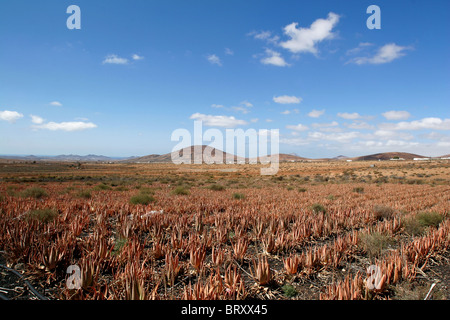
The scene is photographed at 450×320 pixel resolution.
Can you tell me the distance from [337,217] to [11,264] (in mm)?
8602

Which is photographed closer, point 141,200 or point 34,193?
point 141,200

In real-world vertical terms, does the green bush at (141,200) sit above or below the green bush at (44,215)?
below

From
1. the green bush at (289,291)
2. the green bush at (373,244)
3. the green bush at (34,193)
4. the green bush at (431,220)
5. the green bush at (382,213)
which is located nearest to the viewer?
the green bush at (289,291)

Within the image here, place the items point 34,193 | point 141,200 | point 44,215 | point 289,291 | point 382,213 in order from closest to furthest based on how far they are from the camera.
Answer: point 289,291 → point 44,215 → point 382,213 → point 141,200 → point 34,193

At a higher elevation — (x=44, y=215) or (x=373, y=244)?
(x=44, y=215)

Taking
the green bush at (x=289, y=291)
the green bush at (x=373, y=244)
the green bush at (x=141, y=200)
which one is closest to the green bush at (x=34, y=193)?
the green bush at (x=141, y=200)

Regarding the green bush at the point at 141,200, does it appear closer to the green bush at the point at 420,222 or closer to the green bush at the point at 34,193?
the green bush at the point at 34,193

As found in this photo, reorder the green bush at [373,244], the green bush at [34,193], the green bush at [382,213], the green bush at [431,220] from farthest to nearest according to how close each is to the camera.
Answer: the green bush at [34,193], the green bush at [382,213], the green bush at [431,220], the green bush at [373,244]

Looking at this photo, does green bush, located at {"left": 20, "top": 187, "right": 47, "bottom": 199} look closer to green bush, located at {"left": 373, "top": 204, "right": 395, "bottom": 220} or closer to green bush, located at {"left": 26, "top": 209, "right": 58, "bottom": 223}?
green bush, located at {"left": 26, "top": 209, "right": 58, "bottom": 223}

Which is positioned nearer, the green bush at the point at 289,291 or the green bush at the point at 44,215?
the green bush at the point at 289,291

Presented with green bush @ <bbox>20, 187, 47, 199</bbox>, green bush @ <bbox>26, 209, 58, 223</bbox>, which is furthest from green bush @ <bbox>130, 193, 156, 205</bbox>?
green bush @ <bbox>20, 187, 47, 199</bbox>

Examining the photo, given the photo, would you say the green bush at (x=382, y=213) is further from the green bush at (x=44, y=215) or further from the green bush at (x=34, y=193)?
the green bush at (x=34, y=193)

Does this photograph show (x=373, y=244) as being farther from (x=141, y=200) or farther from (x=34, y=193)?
(x=34, y=193)

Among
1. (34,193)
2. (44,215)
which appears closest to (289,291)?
(44,215)
